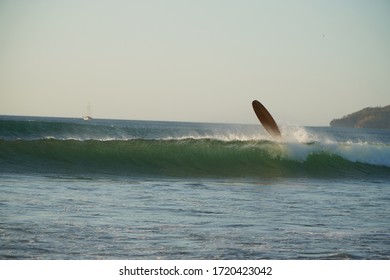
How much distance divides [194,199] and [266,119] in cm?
762

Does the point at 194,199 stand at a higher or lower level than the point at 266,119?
lower

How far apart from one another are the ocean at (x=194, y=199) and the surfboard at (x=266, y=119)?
297mm

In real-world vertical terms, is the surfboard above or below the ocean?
above

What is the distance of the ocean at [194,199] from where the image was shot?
6223 mm

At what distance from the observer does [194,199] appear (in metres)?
9.18

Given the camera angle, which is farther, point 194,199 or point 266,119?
point 266,119

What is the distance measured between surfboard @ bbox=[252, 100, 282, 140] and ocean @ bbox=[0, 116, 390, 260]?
297 mm

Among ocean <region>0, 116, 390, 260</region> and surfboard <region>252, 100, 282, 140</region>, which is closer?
ocean <region>0, 116, 390, 260</region>

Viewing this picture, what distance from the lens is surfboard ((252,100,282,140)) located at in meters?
15.5

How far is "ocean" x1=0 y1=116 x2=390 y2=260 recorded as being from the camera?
622 cm

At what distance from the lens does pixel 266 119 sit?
54.0 feet

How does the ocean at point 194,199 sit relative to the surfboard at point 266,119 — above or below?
below
